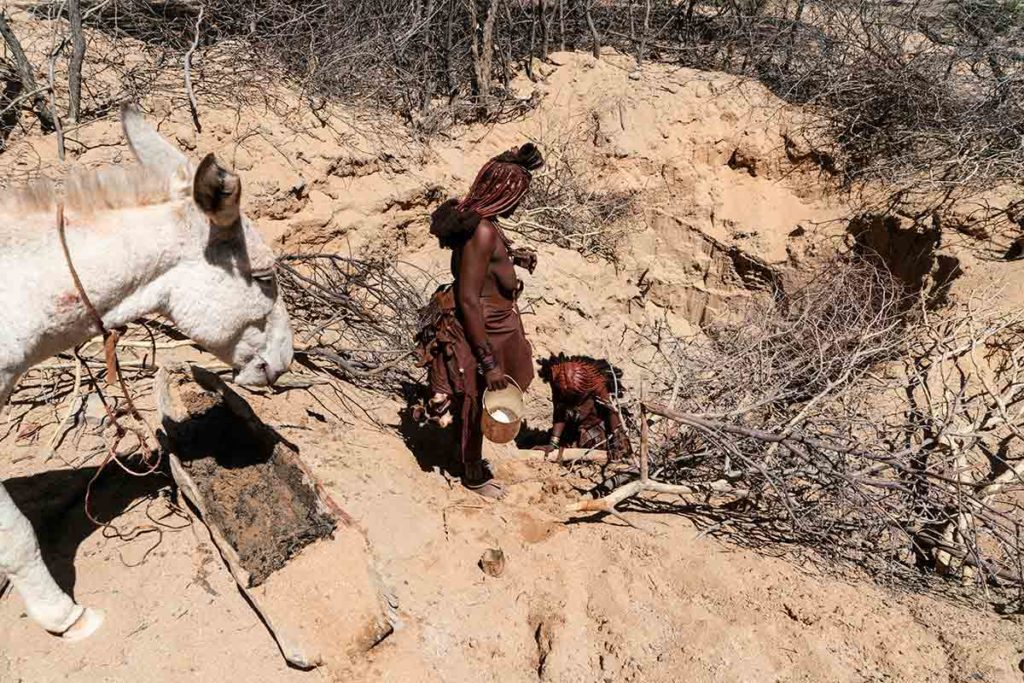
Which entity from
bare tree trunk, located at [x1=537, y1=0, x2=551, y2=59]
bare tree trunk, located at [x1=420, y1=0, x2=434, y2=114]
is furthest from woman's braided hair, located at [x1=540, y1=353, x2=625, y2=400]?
bare tree trunk, located at [x1=537, y1=0, x2=551, y2=59]

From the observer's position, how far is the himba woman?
312 centimetres

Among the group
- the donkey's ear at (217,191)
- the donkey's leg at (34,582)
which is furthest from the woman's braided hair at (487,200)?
the donkey's leg at (34,582)

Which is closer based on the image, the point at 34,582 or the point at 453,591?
the point at 34,582

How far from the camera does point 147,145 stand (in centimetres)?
213

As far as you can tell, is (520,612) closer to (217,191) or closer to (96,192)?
(217,191)

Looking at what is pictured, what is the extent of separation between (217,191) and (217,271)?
1.23 ft

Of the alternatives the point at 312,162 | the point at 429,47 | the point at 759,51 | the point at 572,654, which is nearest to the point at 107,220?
the point at 572,654

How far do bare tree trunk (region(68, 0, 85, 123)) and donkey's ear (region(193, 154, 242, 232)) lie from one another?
4415mm

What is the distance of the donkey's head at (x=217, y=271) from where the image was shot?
2064mm

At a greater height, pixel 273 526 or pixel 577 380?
pixel 273 526

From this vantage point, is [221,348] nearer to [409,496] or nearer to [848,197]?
[409,496]

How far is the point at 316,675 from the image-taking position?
2.54 m

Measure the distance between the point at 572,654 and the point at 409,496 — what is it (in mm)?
1213

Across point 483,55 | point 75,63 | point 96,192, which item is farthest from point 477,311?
point 483,55
